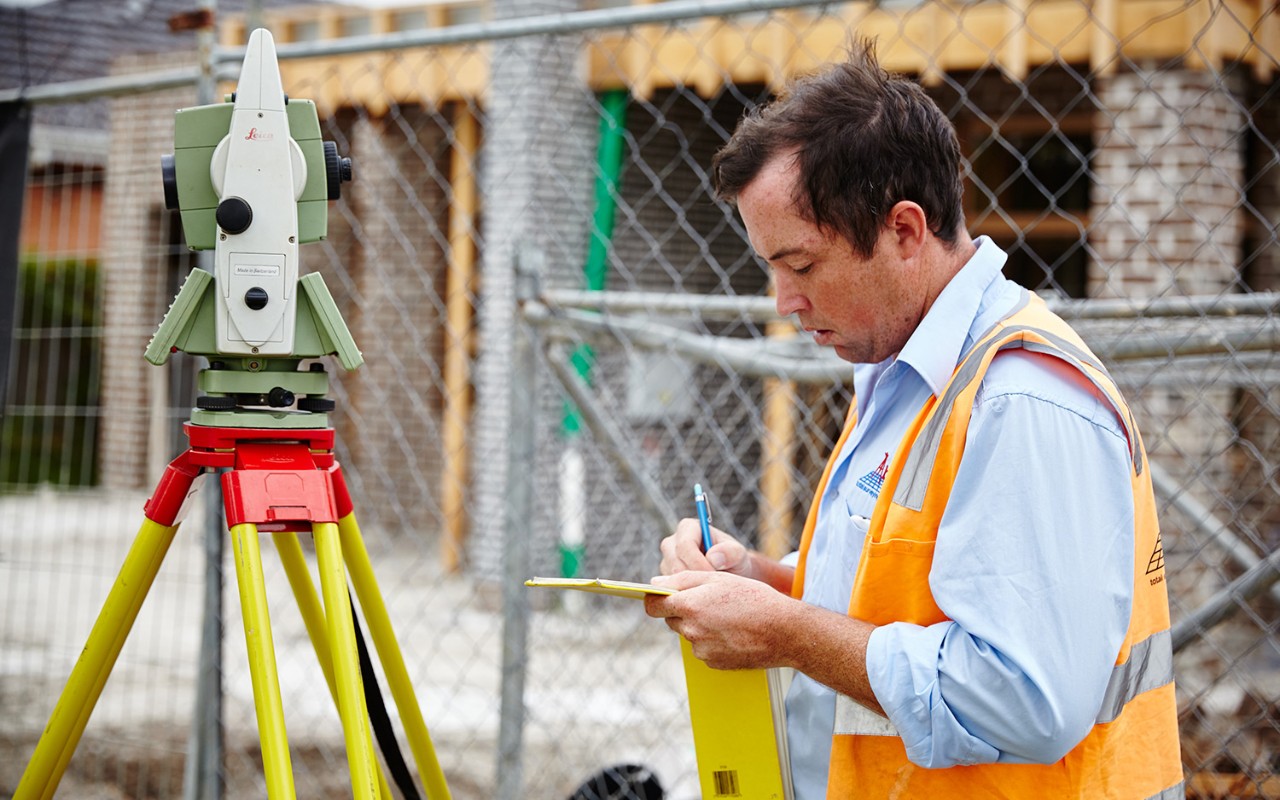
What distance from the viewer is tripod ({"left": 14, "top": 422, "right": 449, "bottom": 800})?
170 cm

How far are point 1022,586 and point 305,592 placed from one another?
128 centimetres

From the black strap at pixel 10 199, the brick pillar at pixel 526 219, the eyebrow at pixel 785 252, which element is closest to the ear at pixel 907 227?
the eyebrow at pixel 785 252

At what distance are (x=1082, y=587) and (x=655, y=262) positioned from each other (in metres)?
6.50

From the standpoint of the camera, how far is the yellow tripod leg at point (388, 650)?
6.59 ft

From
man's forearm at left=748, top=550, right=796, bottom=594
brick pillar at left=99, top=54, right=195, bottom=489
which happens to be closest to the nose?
man's forearm at left=748, top=550, right=796, bottom=594

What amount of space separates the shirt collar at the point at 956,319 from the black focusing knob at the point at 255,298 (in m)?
0.96

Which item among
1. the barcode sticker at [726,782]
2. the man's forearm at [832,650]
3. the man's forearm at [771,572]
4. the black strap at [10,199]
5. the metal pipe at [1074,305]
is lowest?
the barcode sticker at [726,782]

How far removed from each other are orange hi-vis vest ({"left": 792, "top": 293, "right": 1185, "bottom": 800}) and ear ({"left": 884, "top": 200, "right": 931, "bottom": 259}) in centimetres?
15

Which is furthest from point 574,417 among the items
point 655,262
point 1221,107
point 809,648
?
point 809,648

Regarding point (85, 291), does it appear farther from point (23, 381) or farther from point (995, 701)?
point (995, 701)

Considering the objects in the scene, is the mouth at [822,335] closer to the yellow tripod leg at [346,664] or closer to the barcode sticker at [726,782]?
the barcode sticker at [726,782]

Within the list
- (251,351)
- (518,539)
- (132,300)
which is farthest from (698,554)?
(132,300)

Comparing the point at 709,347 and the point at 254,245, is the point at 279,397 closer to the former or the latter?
the point at 254,245

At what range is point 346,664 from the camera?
5.62 ft
